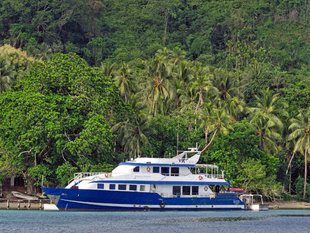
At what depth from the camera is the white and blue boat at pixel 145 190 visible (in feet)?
161

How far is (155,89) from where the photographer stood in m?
72.9

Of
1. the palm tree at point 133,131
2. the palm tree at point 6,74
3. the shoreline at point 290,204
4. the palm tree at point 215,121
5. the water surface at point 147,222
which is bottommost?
the water surface at point 147,222

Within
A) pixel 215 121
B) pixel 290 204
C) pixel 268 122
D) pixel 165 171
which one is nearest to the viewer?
pixel 165 171

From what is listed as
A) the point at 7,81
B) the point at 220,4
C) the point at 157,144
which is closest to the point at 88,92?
the point at 157,144

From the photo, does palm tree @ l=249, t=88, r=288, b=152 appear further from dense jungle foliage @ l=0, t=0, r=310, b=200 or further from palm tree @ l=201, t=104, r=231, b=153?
palm tree @ l=201, t=104, r=231, b=153

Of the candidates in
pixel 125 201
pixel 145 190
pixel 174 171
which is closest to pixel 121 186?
pixel 125 201

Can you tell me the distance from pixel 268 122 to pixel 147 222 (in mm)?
26628

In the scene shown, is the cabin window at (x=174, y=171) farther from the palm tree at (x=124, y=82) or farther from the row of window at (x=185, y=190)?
the palm tree at (x=124, y=82)

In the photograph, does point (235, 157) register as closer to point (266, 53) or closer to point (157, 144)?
point (157, 144)

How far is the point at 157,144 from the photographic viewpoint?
202 feet

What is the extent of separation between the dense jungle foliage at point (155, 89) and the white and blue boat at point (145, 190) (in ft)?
13.6

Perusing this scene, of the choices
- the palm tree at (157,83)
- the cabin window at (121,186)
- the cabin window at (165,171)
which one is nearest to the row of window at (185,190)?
the cabin window at (165,171)

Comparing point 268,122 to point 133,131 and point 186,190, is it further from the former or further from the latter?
point 186,190

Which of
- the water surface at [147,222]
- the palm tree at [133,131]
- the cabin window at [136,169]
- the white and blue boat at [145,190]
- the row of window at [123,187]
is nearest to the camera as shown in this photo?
the water surface at [147,222]
